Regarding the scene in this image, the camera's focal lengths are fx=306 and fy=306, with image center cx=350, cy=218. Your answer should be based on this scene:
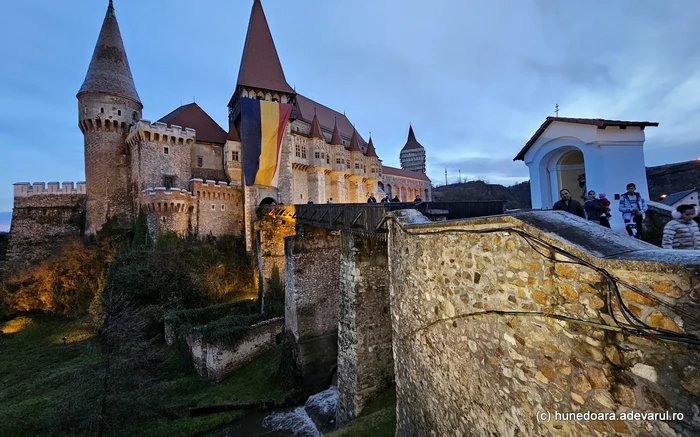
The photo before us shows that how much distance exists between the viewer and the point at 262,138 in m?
24.5

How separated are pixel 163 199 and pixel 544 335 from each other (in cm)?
2323

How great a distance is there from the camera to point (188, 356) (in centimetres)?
1432

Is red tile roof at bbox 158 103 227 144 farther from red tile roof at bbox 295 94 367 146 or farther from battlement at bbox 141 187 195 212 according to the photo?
red tile roof at bbox 295 94 367 146

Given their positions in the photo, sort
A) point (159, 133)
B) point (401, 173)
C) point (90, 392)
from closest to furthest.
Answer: point (90, 392) → point (159, 133) → point (401, 173)

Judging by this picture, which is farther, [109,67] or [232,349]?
[109,67]

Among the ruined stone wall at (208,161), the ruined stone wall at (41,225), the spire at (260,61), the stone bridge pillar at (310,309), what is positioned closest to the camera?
the stone bridge pillar at (310,309)

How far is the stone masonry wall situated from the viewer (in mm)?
1720

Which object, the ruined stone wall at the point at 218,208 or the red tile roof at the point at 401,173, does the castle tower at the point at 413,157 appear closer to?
the red tile roof at the point at 401,173

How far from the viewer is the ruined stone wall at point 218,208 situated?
886 inches

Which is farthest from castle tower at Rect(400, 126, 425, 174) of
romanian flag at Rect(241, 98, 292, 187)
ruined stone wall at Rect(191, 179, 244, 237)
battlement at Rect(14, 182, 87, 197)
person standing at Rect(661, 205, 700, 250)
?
person standing at Rect(661, 205, 700, 250)

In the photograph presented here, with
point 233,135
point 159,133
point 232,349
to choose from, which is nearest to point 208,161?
point 233,135

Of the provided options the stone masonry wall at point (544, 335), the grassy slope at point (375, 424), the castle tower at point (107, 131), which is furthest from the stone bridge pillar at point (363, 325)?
the castle tower at point (107, 131)

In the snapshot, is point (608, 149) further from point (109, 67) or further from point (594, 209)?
point (109, 67)

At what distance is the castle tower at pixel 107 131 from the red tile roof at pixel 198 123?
3.12 metres
